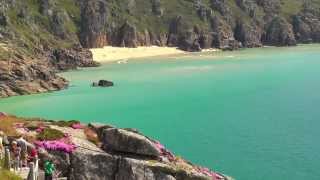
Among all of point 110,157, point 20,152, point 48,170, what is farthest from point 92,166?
point 48,170

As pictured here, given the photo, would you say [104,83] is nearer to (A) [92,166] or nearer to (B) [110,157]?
(B) [110,157]

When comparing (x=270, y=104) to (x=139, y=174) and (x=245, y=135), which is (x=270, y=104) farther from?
(x=139, y=174)

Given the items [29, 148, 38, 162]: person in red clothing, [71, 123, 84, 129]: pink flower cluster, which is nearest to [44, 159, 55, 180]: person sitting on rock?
[29, 148, 38, 162]: person in red clothing

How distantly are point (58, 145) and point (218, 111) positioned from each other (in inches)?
2600

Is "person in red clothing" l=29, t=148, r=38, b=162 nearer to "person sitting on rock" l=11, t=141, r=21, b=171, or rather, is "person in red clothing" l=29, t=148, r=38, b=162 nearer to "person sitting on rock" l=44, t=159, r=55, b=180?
"person sitting on rock" l=11, t=141, r=21, b=171

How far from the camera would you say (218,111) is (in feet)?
351

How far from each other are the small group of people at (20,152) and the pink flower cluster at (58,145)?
2.85ft

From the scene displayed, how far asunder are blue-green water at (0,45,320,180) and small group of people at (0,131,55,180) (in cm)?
2693

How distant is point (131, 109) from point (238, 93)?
31653 mm

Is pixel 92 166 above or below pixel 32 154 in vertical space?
below

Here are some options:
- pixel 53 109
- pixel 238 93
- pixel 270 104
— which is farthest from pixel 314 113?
pixel 53 109

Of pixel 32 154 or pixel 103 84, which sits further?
pixel 103 84

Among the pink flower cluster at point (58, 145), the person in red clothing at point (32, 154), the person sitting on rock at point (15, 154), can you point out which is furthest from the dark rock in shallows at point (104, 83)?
the person sitting on rock at point (15, 154)

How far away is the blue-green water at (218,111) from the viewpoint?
69.8 meters
